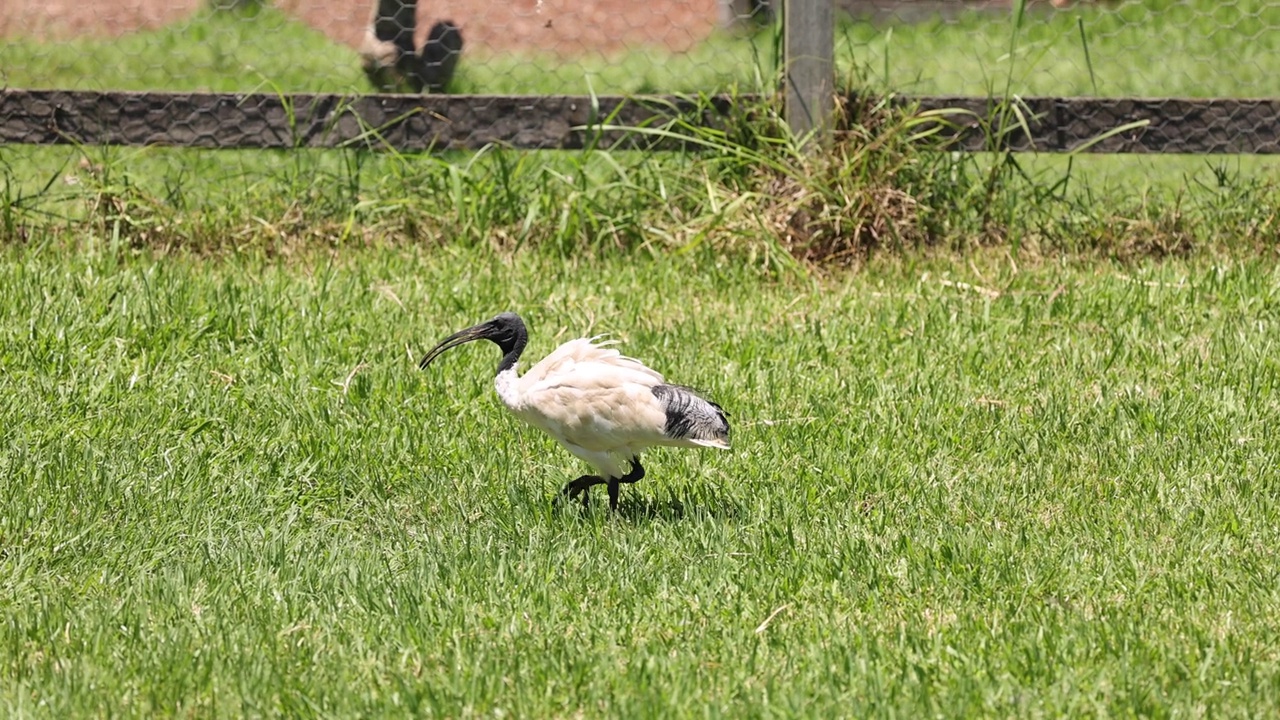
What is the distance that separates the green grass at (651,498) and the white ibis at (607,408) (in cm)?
23

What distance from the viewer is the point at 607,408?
4.15 meters

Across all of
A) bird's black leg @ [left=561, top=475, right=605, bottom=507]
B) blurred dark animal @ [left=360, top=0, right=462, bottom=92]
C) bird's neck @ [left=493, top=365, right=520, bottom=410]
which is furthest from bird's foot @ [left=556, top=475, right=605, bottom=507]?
blurred dark animal @ [left=360, top=0, right=462, bottom=92]

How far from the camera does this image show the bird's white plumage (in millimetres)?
4148

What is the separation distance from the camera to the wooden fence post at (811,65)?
6820 mm

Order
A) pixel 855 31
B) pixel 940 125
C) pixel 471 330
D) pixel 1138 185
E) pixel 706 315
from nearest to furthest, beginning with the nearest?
pixel 471 330 → pixel 706 315 → pixel 940 125 → pixel 1138 185 → pixel 855 31

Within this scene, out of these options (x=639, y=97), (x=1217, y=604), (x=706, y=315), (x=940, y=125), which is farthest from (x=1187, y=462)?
(x=639, y=97)

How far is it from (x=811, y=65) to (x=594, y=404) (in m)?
3.18

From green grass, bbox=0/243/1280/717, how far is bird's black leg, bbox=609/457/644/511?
0.06 m

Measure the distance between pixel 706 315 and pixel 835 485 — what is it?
1.79 meters

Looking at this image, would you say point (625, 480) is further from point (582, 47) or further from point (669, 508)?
point (582, 47)

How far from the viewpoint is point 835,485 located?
455cm

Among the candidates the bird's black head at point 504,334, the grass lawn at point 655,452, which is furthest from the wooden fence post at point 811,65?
the bird's black head at point 504,334

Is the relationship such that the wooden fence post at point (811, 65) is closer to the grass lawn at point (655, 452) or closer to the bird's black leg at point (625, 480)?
the grass lawn at point (655, 452)

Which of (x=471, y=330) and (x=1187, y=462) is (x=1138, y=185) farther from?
(x=471, y=330)
